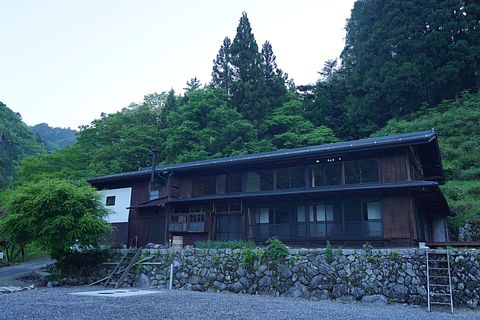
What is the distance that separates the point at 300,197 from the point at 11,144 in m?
43.4

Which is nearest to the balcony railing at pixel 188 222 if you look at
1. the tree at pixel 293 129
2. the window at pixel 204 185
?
the window at pixel 204 185

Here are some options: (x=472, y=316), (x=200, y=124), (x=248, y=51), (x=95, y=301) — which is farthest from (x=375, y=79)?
(x=95, y=301)

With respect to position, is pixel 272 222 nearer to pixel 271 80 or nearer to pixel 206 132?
pixel 206 132

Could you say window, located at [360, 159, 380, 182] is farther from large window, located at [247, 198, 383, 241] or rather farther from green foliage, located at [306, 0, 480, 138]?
green foliage, located at [306, 0, 480, 138]

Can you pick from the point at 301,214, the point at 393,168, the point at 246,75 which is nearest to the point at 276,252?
the point at 301,214

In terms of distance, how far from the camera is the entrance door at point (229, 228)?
19812mm

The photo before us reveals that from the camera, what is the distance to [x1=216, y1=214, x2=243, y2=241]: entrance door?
19.8 meters

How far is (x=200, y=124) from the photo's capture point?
37.7 m

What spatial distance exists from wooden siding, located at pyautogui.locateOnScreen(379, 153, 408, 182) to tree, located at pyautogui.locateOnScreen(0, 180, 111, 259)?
1322 cm

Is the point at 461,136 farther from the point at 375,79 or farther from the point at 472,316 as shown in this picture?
the point at 472,316

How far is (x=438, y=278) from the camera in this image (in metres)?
11.6

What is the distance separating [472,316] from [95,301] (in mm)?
10419

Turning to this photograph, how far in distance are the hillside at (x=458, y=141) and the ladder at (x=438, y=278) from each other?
1022 centimetres

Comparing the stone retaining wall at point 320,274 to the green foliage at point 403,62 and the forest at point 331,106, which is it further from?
the green foliage at point 403,62
